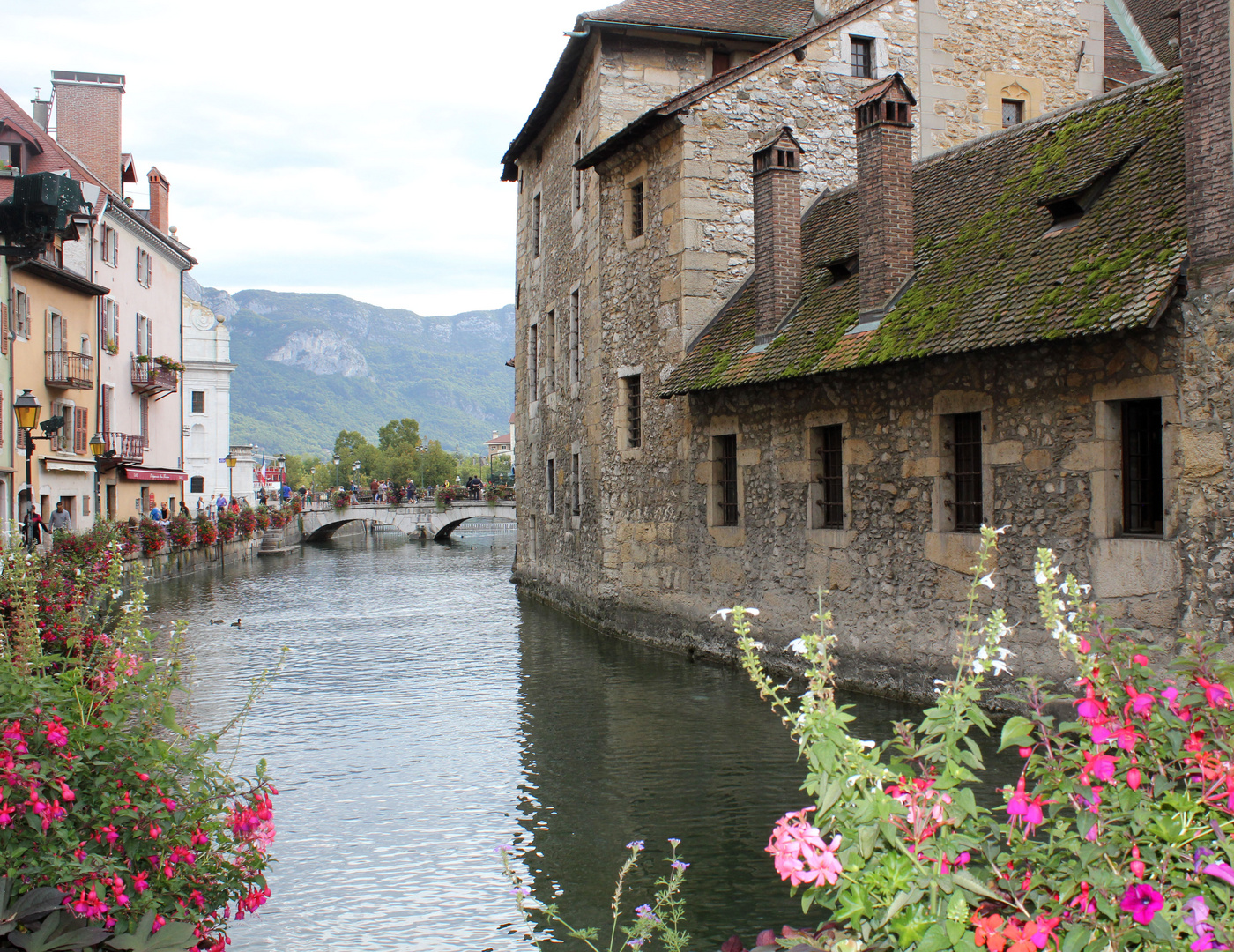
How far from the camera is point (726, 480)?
632 inches

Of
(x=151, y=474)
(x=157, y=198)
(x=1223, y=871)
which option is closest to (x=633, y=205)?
(x=1223, y=871)

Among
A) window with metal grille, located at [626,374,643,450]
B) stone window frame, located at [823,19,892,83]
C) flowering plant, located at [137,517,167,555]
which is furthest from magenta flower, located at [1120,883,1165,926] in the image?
flowering plant, located at [137,517,167,555]

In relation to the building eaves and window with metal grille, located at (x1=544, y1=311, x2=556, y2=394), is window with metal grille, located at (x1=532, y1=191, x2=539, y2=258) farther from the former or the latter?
the building eaves

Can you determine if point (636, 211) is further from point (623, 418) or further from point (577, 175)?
point (623, 418)

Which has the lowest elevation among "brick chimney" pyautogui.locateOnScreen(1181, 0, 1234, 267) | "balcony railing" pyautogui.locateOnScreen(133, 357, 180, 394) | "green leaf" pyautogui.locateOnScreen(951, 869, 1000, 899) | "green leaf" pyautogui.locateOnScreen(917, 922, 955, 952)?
"green leaf" pyautogui.locateOnScreen(917, 922, 955, 952)

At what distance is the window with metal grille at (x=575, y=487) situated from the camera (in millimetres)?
21531

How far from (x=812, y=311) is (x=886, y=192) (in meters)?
1.89

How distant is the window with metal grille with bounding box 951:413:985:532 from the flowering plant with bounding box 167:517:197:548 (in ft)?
80.9

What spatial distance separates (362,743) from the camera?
11.3 meters

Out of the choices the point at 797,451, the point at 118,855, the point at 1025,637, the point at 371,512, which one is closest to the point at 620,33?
the point at 797,451

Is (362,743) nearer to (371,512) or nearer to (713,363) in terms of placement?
(713,363)

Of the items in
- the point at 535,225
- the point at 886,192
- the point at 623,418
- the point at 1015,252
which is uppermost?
the point at 535,225

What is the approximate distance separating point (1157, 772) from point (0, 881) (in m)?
3.56

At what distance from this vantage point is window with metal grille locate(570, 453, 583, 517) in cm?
2153
